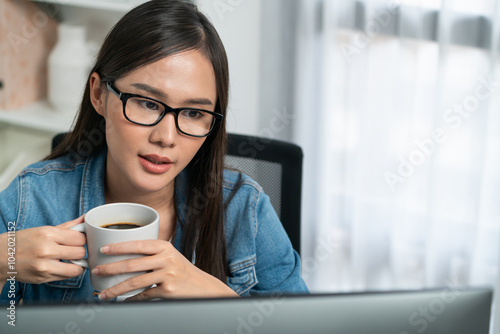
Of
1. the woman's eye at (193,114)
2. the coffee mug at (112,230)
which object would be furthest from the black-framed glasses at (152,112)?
the coffee mug at (112,230)

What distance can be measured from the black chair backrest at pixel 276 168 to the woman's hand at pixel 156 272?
43 centimetres

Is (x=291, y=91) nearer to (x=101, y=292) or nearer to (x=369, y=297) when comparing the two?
(x=101, y=292)

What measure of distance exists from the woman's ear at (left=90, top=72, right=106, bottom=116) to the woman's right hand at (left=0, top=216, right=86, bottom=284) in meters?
0.33

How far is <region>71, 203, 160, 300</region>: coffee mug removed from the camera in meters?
0.78

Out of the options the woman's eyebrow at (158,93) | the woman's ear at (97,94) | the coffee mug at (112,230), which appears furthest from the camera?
the woman's ear at (97,94)

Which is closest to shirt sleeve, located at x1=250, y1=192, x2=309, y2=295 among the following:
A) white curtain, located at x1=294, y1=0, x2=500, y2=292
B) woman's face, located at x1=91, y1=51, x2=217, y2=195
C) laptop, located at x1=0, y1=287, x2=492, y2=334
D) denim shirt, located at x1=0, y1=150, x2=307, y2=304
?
denim shirt, located at x1=0, y1=150, x2=307, y2=304

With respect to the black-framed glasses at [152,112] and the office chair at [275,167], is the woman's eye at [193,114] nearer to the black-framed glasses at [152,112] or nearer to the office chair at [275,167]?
the black-framed glasses at [152,112]

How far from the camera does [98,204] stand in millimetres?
1158

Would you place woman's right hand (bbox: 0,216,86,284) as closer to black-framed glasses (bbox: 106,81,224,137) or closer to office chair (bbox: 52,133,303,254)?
black-framed glasses (bbox: 106,81,224,137)

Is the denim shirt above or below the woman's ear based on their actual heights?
below

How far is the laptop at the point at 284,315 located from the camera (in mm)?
454

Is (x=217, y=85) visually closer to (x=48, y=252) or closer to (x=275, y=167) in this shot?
(x=275, y=167)

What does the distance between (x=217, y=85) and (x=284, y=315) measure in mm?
673

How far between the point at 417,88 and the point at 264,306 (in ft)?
5.70
